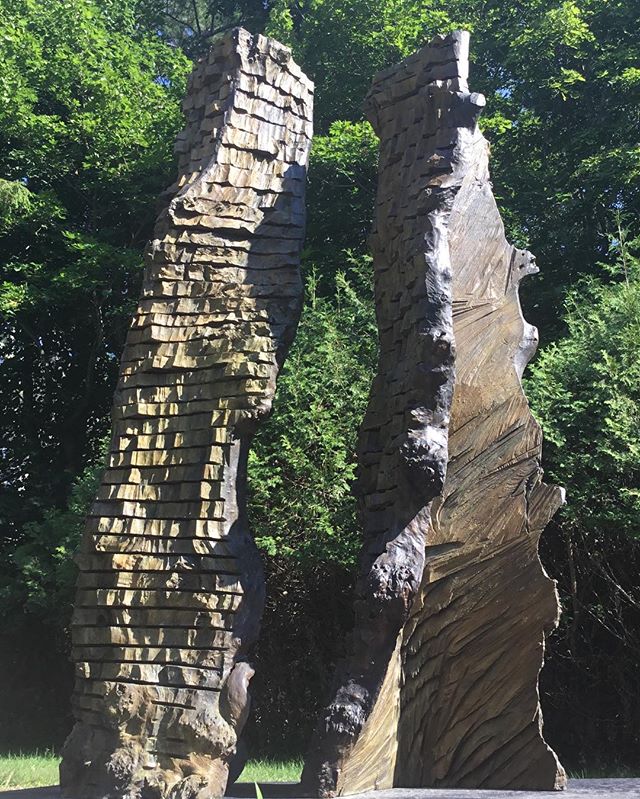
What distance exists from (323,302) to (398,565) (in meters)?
7.09

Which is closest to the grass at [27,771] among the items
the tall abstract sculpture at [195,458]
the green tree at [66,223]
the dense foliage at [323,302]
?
the dense foliage at [323,302]

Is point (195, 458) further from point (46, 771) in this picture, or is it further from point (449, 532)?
point (46, 771)

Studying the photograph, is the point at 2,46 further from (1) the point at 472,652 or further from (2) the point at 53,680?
(1) the point at 472,652

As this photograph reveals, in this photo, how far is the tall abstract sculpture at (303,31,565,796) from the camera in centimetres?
446

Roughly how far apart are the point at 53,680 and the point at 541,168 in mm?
9429

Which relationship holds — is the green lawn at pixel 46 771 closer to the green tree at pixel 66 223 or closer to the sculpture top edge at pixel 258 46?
the green tree at pixel 66 223

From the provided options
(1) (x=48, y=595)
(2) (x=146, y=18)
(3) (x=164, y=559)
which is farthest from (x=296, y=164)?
(2) (x=146, y=18)

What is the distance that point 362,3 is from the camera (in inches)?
526

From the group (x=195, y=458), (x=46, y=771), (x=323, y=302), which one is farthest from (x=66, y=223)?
(x=195, y=458)

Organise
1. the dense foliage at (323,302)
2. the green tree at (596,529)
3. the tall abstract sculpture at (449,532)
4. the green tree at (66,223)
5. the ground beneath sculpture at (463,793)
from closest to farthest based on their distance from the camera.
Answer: the ground beneath sculpture at (463,793) → the tall abstract sculpture at (449,532) → the green tree at (596,529) → the dense foliage at (323,302) → the green tree at (66,223)

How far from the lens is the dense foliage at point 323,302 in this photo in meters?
9.33

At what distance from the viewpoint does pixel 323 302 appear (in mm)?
11312

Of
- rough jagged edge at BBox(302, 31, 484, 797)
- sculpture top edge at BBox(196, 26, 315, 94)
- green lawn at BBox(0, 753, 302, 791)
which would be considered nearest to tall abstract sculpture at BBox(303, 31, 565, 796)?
rough jagged edge at BBox(302, 31, 484, 797)

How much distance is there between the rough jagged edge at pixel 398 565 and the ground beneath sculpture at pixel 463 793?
255 mm
